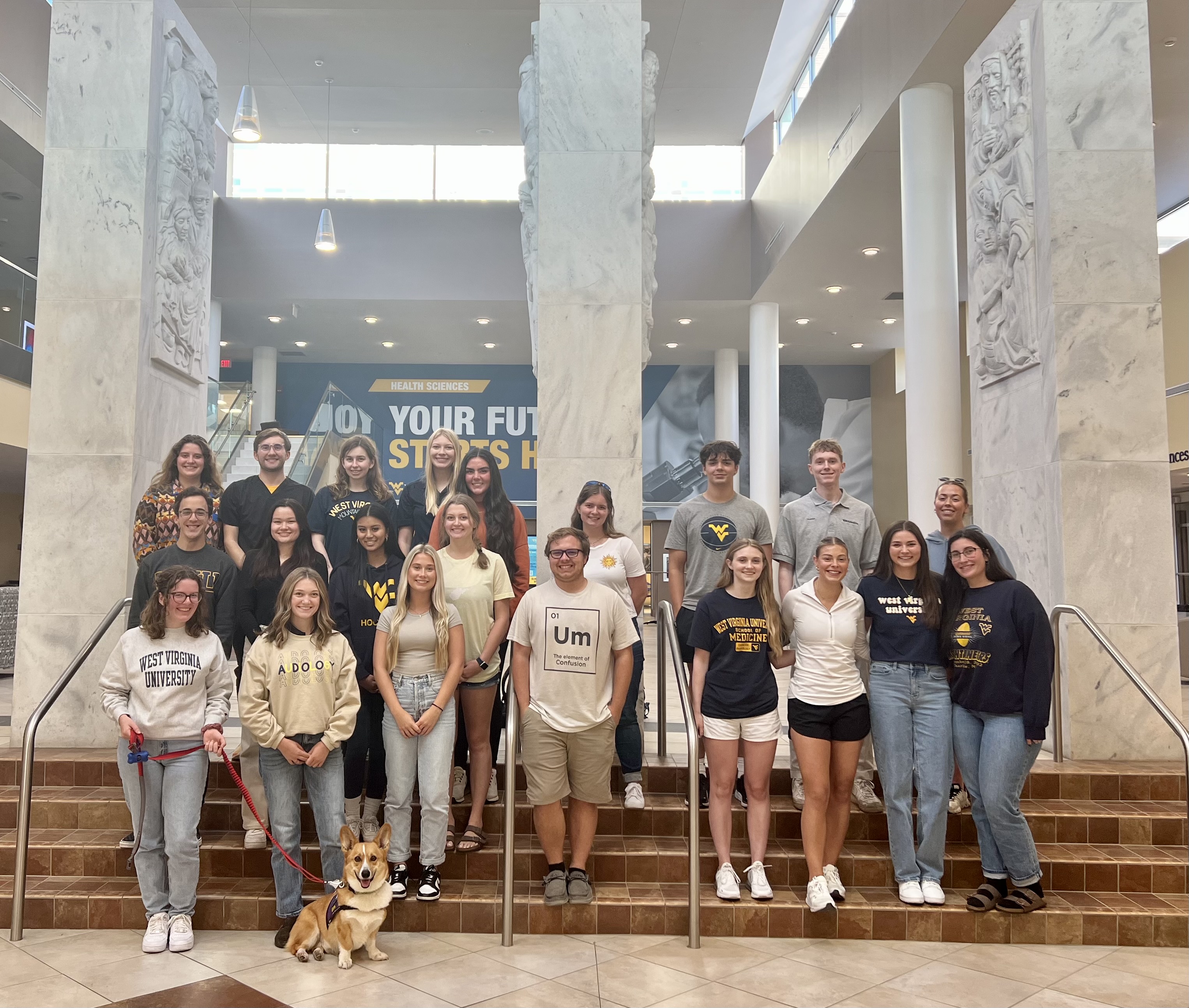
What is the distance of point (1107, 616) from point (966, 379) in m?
13.2

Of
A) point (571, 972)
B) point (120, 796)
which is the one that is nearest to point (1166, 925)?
point (571, 972)

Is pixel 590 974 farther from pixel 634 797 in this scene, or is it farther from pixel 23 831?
pixel 23 831

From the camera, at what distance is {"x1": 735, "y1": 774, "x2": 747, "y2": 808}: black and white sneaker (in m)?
4.68

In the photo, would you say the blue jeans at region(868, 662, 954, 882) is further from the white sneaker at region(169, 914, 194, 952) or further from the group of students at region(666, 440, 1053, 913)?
the white sneaker at region(169, 914, 194, 952)

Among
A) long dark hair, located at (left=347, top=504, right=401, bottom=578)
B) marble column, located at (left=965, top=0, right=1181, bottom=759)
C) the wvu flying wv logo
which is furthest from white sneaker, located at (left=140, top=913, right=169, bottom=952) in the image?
marble column, located at (left=965, top=0, right=1181, bottom=759)

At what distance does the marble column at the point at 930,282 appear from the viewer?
8664mm

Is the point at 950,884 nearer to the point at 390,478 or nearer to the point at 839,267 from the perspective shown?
the point at 839,267

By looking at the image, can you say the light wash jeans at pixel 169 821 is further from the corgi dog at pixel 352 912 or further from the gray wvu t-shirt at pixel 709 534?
the gray wvu t-shirt at pixel 709 534

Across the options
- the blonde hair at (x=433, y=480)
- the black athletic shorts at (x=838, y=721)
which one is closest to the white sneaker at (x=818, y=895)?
the black athletic shorts at (x=838, y=721)

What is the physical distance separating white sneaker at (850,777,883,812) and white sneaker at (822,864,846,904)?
540mm

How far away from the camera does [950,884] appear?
432cm

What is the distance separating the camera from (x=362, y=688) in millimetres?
4309

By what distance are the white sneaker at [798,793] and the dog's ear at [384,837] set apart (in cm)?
207

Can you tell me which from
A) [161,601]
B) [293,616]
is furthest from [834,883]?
[161,601]
